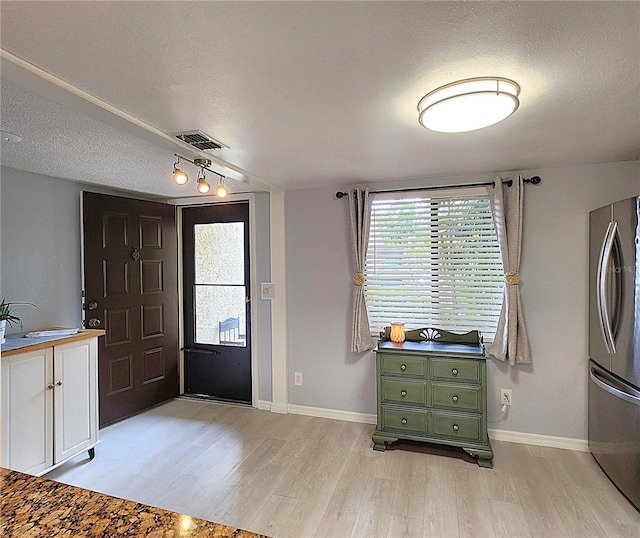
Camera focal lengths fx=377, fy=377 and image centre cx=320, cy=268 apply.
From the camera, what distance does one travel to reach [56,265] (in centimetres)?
312

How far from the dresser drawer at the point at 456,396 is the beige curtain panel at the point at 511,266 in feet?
1.37

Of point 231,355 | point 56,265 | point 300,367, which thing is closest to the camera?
point 56,265

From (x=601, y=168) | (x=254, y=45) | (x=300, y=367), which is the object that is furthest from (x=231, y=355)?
(x=601, y=168)

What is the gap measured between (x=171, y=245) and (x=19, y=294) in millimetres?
1449

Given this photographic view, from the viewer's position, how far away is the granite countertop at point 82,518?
71 centimetres

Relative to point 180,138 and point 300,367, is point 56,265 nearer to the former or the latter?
point 180,138

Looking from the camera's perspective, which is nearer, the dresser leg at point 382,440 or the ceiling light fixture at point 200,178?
the ceiling light fixture at point 200,178

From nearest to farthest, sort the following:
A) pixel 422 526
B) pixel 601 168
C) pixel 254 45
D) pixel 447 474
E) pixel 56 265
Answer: pixel 254 45 < pixel 422 526 < pixel 447 474 < pixel 601 168 < pixel 56 265

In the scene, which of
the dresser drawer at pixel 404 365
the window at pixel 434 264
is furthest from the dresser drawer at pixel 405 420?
the window at pixel 434 264

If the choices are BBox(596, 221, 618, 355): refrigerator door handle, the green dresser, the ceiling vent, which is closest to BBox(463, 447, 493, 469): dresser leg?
the green dresser

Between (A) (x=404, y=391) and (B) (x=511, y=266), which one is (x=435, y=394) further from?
(B) (x=511, y=266)

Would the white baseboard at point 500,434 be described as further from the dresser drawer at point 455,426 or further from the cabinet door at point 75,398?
the cabinet door at point 75,398

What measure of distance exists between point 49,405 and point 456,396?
2809 millimetres

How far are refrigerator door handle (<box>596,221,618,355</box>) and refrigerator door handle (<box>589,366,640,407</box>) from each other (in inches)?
7.8
